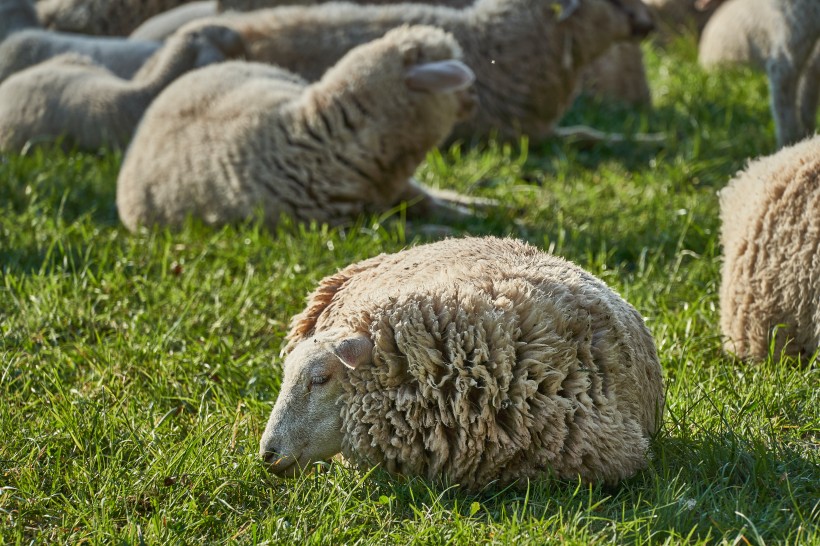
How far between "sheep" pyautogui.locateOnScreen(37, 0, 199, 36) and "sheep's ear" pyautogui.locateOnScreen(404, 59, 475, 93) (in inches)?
162

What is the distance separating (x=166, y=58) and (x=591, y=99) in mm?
3128

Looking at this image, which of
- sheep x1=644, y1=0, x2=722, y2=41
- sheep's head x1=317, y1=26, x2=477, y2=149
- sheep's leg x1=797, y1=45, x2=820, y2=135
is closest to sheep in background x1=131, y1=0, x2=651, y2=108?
sheep's leg x1=797, y1=45, x2=820, y2=135

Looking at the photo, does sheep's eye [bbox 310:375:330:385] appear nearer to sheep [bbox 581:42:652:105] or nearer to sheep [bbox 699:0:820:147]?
sheep [bbox 699:0:820:147]

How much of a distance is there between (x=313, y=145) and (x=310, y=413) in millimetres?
2568

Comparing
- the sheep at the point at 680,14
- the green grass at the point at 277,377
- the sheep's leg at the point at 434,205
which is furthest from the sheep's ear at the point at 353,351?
the sheep at the point at 680,14

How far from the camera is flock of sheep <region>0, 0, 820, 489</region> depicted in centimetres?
298

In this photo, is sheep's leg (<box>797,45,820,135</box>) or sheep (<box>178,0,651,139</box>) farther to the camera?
sheep (<box>178,0,651,139</box>)

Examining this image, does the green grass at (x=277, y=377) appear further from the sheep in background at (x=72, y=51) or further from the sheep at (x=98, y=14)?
the sheep at (x=98, y=14)

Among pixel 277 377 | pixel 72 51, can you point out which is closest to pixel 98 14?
pixel 72 51

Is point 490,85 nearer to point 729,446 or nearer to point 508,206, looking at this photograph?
point 508,206

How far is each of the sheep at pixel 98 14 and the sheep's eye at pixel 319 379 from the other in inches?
251

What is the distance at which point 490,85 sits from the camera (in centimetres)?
736

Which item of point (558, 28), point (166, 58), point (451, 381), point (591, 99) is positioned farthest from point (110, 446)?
point (591, 99)

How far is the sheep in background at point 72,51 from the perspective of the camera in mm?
7566
